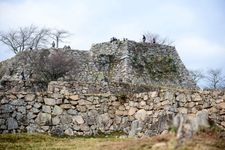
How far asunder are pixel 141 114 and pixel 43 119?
3.13 meters

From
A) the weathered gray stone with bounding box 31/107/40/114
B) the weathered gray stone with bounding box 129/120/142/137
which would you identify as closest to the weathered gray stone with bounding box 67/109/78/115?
the weathered gray stone with bounding box 31/107/40/114

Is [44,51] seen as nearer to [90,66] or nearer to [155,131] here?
[90,66]

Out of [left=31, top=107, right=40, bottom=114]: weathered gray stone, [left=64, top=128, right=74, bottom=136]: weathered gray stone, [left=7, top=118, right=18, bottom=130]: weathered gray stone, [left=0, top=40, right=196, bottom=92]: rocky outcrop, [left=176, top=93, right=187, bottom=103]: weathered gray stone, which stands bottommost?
[left=64, top=128, right=74, bottom=136]: weathered gray stone

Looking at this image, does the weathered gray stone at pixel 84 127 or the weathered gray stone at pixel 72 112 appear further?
the weathered gray stone at pixel 72 112

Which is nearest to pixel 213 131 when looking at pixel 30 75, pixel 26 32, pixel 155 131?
pixel 155 131

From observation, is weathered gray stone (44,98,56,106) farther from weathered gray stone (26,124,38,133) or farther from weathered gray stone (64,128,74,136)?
weathered gray stone (64,128,74,136)

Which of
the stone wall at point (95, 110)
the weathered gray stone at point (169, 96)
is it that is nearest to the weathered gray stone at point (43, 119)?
the stone wall at point (95, 110)

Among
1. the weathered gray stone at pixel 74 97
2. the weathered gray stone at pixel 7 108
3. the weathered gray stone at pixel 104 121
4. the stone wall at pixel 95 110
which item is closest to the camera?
the stone wall at pixel 95 110

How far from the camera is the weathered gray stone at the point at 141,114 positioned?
45.8ft

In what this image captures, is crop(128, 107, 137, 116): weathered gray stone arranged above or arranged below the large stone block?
above

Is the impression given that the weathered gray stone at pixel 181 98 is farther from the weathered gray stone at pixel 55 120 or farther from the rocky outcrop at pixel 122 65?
the rocky outcrop at pixel 122 65

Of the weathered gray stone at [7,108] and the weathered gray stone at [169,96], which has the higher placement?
the weathered gray stone at [169,96]

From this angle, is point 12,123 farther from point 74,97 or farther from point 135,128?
A: point 135,128

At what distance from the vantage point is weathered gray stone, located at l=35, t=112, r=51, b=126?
13.7 meters
